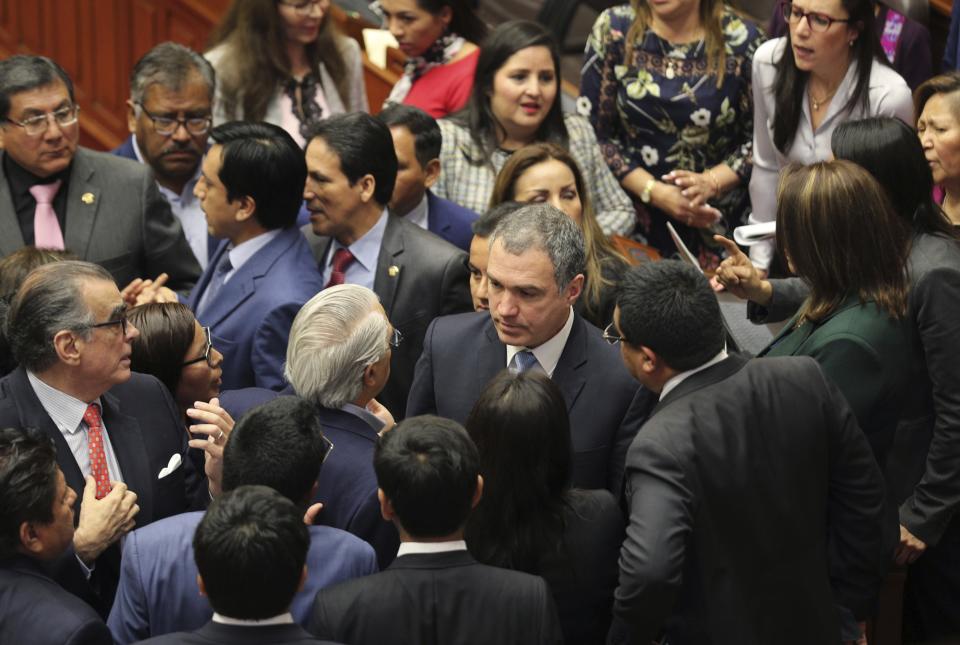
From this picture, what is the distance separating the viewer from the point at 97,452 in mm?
3305

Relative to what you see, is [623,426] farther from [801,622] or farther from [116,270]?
[116,270]

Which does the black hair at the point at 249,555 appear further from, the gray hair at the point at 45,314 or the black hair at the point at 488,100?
the black hair at the point at 488,100

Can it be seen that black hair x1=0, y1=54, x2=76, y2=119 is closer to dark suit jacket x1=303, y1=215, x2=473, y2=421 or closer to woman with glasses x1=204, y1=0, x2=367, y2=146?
woman with glasses x1=204, y1=0, x2=367, y2=146

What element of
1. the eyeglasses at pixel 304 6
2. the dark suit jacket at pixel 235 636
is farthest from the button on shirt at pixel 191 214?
the dark suit jacket at pixel 235 636

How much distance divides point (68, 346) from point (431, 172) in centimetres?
181

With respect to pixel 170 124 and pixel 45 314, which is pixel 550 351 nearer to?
pixel 45 314

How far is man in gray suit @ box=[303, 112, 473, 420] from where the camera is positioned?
13.8ft

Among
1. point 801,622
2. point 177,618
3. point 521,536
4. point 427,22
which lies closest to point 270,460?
point 177,618

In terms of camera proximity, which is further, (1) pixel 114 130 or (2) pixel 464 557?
(1) pixel 114 130

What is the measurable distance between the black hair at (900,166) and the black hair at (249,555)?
6.26ft

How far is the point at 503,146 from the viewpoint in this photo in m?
4.98

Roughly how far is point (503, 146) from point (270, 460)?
96.1 inches

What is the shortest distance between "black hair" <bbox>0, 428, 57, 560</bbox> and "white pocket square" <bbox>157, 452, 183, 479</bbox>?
57 cm

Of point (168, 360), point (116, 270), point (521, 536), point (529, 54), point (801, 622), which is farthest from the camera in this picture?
point (529, 54)
